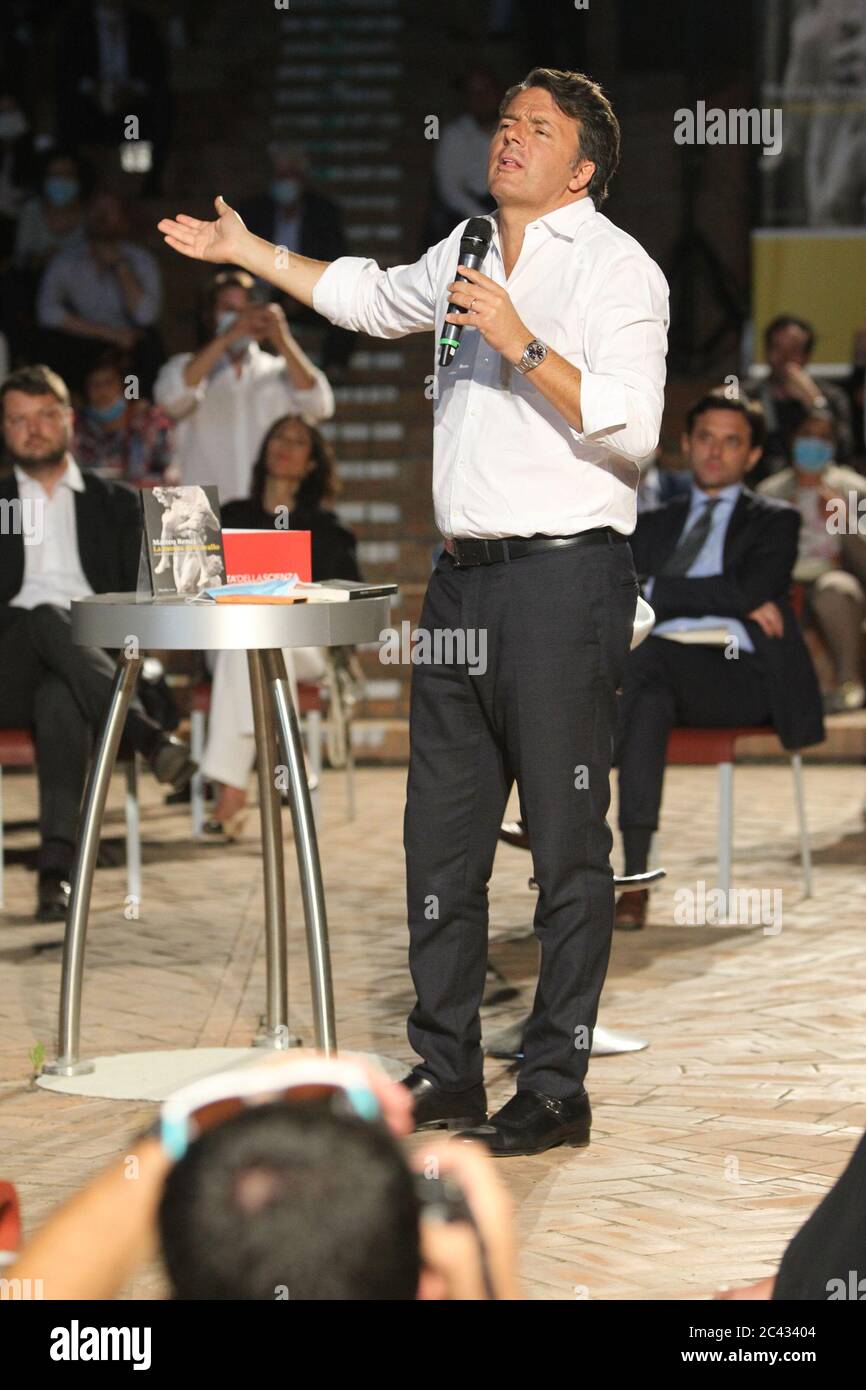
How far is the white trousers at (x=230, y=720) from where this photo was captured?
7.23m

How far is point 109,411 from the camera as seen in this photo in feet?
32.1

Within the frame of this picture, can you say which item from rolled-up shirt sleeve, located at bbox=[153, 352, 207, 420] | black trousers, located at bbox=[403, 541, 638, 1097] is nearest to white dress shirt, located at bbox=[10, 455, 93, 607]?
rolled-up shirt sleeve, located at bbox=[153, 352, 207, 420]

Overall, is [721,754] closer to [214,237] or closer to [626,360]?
[626,360]

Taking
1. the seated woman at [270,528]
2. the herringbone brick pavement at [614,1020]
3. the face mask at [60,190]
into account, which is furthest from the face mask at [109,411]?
the face mask at [60,190]

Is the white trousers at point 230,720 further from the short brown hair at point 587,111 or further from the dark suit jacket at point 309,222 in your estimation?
the dark suit jacket at point 309,222

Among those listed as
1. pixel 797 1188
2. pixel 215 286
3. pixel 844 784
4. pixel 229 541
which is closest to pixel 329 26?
pixel 215 286

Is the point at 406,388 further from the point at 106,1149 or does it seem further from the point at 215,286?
the point at 106,1149

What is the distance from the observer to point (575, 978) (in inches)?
144

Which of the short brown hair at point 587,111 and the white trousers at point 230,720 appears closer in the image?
the short brown hair at point 587,111

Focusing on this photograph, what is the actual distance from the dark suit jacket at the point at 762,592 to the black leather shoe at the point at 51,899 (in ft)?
→ 6.48

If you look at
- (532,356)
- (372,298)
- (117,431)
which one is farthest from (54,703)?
(117,431)

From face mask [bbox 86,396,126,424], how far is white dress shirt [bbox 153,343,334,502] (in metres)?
1.26

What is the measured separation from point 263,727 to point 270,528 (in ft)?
10.5

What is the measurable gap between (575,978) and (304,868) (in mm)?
608
